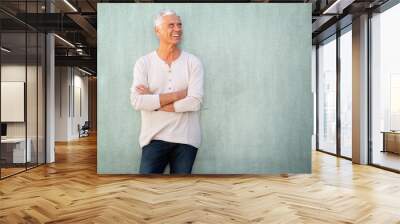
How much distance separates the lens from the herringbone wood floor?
3994 millimetres

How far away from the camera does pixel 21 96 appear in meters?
7.32

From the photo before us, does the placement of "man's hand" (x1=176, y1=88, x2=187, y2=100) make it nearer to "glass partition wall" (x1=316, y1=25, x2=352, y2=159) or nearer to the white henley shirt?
the white henley shirt

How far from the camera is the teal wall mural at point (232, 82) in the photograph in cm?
629

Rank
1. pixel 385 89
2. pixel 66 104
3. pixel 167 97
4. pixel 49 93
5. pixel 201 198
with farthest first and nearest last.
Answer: pixel 66 104 < pixel 49 93 < pixel 385 89 < pixel 167 97 < pixel 201 198

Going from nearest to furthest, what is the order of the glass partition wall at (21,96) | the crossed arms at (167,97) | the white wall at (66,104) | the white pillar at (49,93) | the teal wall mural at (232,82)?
the crossed arms at (167,97) → the teal wall mural at (232,82) → the glass partition wall at (21,96) → the white pillar at (49,93) → the white wall at (66,104)

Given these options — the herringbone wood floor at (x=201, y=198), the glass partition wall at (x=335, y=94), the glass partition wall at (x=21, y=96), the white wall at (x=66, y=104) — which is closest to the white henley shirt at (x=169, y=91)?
the herringbone wood floor at (x=201, y=198)

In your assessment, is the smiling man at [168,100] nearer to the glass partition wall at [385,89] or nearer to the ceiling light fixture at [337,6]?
the ceiling light fixture at [337,6]

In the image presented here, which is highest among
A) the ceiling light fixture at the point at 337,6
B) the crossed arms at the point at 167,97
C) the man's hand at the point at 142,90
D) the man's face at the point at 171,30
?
the ceiling light fixture at the point at 337,6

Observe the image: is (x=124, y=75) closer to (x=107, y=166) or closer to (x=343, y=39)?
(x=107, y=166)

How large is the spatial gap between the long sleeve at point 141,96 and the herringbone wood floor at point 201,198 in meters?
1.17

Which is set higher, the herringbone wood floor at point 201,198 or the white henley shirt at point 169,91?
the white henley shirt at point 169,91

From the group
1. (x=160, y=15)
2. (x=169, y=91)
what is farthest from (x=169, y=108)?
(x=160, y=15)

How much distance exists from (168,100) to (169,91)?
0.50 feet

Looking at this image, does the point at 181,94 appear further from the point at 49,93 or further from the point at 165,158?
the point at 49,93
